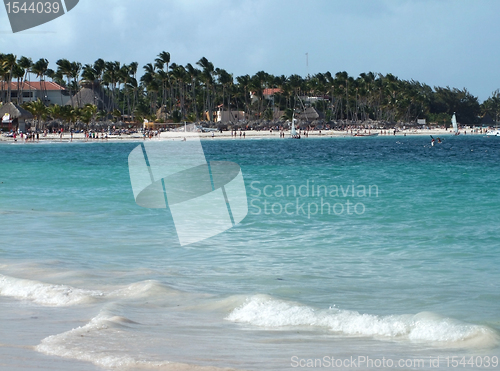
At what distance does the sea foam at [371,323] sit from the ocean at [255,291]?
0.02 m

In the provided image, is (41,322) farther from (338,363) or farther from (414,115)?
Answer: (414,115)

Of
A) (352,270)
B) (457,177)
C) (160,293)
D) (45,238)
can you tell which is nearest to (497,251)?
(352,270)

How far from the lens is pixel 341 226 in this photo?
11727mm

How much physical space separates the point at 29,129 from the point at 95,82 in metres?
23.6

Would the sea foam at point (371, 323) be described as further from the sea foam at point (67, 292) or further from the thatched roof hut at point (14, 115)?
the thatched roof hut at point (14, 115)

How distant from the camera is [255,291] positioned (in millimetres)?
6633

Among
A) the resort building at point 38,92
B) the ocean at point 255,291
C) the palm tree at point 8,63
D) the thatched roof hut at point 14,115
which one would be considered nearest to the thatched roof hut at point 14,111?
the thatched roof hut at point 14,115

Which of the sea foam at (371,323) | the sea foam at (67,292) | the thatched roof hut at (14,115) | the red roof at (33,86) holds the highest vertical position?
the red roof at (33,86)

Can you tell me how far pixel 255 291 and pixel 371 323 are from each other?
5.71 feet

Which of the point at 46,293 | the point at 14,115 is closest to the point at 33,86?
the point at 14,115

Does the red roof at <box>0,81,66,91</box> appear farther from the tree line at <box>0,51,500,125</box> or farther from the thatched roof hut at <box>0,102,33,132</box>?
the thatched roof hut at <box>0,102,33,132</box>

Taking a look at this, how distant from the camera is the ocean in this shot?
448 centimetres

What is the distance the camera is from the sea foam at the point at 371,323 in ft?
16.3

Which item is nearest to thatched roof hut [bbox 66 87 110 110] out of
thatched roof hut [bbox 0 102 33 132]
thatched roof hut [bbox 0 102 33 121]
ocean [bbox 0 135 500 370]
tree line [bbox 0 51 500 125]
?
tree line [bbox 0 51 500 125]
